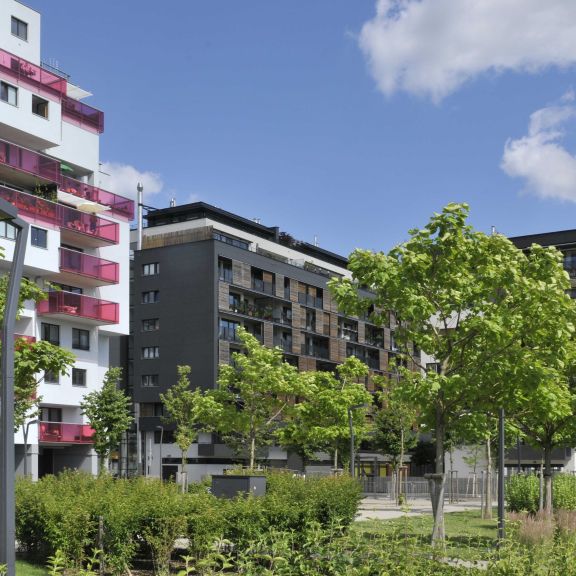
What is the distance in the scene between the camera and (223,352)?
70.4 meters

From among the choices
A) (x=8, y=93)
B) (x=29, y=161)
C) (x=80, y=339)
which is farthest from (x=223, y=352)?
(x=8, y=93)

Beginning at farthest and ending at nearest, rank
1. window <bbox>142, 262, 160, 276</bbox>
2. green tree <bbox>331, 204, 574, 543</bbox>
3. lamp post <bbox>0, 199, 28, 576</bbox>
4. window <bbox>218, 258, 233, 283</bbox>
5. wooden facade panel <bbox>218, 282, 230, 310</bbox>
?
1. window <bbox>142, 262, 160, 276</bbox>
2. window <bbox>218, 258, 233, 283</bbox>
3. wooden facade panel <bbox>218, 282, 230, 310</bbox>
4. green tree <bbox>331, 204, 574, 543</bbox>
5. lamp post <bbox>0, 199, 28, 576</bbox>

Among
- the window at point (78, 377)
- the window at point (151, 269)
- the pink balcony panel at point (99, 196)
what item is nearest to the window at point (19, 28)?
the pink balcony panel at point (99, 196)

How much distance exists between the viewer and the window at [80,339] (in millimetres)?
48875

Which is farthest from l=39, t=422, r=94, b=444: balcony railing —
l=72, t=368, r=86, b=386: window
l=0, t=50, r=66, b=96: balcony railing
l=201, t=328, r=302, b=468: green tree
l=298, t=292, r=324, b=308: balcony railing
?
l=298, t=292, r=324, b=308: balcony railing

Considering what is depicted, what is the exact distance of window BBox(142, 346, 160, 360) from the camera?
72.4 m

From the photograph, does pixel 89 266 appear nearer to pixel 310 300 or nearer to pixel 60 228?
pixel 60 228

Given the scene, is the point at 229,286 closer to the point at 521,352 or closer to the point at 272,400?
the point at 272,400

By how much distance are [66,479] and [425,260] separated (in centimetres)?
957

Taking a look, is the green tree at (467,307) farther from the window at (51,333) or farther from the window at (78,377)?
the window at (78,377)

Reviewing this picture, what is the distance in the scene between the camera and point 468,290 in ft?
70.9

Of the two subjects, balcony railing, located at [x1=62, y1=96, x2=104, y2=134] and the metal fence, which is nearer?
balcony railing, located at [x1=62, y1=96, x2=104, y2=134]

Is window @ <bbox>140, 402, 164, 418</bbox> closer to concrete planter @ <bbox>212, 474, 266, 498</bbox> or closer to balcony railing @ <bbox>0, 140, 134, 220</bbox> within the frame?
balcony railing @ <bbox>0, 140, 134, 220</bbox>

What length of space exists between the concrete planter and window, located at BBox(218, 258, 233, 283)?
50745mm
